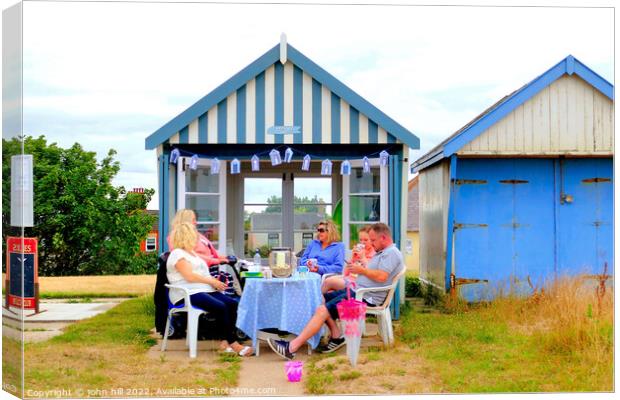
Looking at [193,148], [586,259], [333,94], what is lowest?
[586,259]

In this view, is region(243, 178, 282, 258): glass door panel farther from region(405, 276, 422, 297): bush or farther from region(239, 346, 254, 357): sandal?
region(239, 346, 254, 357): sandal

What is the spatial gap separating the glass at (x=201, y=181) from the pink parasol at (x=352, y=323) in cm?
284

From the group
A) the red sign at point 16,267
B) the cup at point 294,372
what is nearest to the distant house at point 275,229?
the cup at point 294,372

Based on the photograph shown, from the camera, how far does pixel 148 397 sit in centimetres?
558

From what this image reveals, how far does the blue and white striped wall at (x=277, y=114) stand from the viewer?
8.45 meters

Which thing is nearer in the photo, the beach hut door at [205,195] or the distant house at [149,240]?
the beach hut door at [205,195]

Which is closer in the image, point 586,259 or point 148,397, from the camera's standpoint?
point 148,397

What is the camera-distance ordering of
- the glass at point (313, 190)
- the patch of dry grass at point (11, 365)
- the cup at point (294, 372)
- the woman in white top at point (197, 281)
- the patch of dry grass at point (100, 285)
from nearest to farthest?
the patch of dry grass at point (11, 365)
the cup at point (294, 372)
the woman in white top at point (197, 281)
the glass at point (313, 190)
the patch of dry grass at point (100, 285)

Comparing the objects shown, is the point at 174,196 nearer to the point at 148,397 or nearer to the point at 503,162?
the point at 148,397

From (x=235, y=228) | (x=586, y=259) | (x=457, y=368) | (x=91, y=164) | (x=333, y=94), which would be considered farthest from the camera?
(x=91, y=164)

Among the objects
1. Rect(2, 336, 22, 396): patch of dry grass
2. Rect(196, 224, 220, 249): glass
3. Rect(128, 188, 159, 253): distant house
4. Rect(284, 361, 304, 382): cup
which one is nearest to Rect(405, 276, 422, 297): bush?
Rect(196, 224, 220, 249): glass

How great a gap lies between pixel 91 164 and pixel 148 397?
605 inches

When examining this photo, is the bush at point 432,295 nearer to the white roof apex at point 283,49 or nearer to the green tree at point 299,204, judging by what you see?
the green tree at point 299,204

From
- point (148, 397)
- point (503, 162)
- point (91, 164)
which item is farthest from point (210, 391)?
point (91, 164)
